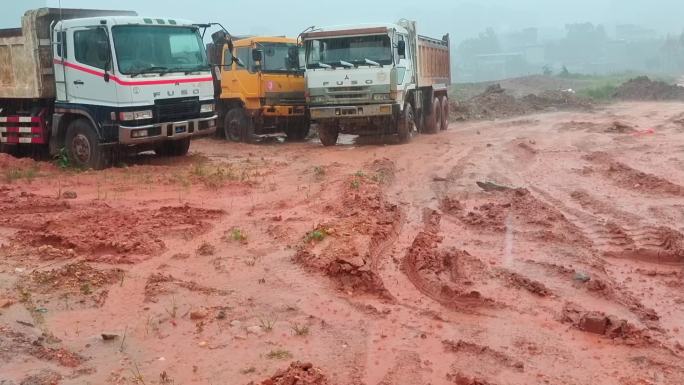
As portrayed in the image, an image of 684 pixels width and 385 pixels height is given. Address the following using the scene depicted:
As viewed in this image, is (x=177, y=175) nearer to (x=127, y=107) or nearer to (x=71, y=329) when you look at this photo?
(x=127, y=107)

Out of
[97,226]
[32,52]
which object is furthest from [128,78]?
[97,226]

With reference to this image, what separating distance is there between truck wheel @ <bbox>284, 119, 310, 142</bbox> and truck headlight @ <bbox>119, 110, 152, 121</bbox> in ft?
20.0

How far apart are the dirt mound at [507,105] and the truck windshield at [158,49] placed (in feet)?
43.8

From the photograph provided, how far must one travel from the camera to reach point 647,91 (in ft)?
110

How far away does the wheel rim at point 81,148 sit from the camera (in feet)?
39.7

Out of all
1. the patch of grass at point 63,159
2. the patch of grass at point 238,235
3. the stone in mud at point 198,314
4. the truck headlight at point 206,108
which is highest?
the truck headlight at point 206,108

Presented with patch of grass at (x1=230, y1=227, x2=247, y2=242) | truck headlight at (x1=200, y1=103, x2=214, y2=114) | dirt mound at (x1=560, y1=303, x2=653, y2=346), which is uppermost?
truck headlight at (x1=200, y1=103, x2=214, y2=114)

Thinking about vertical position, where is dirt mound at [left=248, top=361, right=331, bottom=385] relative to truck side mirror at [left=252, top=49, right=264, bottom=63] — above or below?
below

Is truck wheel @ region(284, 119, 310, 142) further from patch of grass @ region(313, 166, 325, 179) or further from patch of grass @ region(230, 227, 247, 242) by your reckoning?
patch of grass @ region(230, 227, 247, 242)

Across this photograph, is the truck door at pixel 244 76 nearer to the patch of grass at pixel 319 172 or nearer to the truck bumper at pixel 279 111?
the truck bumper at pixel 279 111

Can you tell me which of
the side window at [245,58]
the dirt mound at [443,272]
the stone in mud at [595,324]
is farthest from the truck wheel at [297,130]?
the stone in mud at [595,324]

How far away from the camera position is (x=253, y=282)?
586 centimetres

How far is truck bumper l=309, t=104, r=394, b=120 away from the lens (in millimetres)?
14500

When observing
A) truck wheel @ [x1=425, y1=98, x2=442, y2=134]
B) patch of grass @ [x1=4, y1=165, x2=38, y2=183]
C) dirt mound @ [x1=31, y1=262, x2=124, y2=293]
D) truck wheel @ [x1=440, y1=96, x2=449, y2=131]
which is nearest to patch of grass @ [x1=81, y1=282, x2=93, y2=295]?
dirt mound @ [x1=31, y1=262, x2=124, y2=293]
